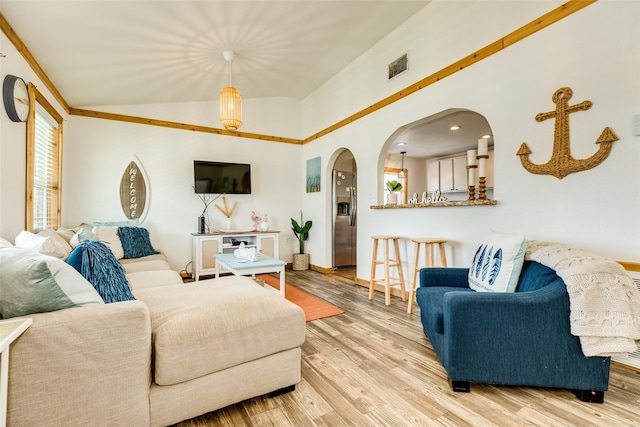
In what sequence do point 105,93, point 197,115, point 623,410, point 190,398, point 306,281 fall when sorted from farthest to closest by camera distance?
point 197,115 < point 306,281 < point 105,93 < point 623,410 < point 190,398

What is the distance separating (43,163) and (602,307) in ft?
15.6

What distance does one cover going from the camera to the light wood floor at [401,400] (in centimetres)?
140

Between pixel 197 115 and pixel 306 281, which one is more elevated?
pixel 197 115

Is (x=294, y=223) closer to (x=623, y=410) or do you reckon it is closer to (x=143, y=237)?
(x=143, y=237)

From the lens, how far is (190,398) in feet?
4.34

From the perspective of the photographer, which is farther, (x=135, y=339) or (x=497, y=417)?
(x=497, y=417)

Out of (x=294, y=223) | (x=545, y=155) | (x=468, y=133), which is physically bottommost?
(x=294, y=223)

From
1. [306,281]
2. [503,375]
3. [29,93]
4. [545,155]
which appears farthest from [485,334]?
[29,93]

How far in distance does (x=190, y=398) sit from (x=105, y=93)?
13.1 feet

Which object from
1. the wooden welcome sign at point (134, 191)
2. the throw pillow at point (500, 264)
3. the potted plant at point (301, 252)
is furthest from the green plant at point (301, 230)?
the throw pillow at point (500, 264)

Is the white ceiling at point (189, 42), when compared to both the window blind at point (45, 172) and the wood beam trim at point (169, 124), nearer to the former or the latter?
A: the wood beam trim at point (169, 124)

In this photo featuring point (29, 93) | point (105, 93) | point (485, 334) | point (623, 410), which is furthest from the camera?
point (105, 93)

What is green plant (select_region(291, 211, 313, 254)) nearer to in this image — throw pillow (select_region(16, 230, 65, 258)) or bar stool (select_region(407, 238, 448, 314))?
bar stool (select_region(407, 238, 448, 314))

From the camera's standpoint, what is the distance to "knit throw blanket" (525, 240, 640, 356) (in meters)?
1.34
